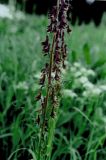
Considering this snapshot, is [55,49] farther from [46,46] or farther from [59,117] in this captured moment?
[59,117]

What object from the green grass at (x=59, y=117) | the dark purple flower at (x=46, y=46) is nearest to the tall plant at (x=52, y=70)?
the dark purple flower at (x=46, y=46)

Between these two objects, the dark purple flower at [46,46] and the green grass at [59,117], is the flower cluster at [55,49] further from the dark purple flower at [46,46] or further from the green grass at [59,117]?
the green grass at [59,117]

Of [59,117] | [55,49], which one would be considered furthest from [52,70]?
[59,117]

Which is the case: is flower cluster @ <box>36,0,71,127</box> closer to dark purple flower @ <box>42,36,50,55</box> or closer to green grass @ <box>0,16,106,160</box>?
dark purple flower @ <box>42,36,50,55</box>

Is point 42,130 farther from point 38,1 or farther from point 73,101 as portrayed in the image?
point 38,1

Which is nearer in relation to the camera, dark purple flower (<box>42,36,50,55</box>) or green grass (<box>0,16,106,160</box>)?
dark purple flower (<box>42,36,50,55</box>)

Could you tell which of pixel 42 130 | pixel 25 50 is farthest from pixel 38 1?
pixel 42 130

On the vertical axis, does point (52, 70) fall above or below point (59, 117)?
above

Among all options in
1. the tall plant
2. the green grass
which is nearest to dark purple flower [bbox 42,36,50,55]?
the tall plant
